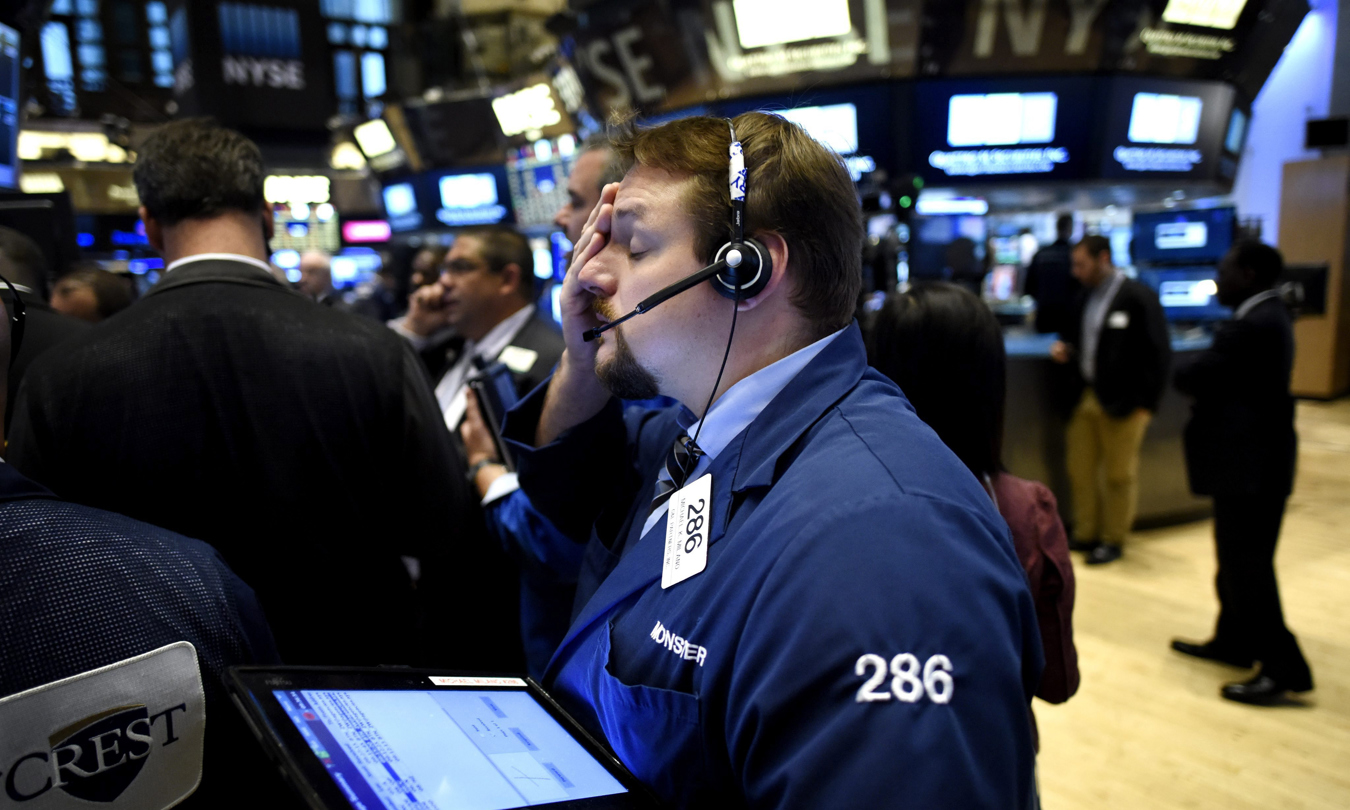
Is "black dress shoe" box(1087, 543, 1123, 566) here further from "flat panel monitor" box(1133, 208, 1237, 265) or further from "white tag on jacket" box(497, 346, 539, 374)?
"white tag on jacket" box(497, 346, 539, 374)

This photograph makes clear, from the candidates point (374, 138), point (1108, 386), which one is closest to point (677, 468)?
point (1108, 386)

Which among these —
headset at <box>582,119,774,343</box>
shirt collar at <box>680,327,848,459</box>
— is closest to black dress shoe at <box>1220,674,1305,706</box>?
shirt collar at <box>680,327,848,459</box>

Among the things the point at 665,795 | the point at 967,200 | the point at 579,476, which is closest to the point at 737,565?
the point at 665,795

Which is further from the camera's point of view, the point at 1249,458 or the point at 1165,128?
the point at 1165,128

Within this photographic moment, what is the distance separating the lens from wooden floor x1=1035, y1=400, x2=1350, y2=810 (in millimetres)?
2760

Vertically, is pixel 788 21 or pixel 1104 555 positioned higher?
pixel 788 21

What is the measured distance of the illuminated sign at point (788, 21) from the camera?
4941 millimetres

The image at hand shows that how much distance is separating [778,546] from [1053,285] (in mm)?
5347

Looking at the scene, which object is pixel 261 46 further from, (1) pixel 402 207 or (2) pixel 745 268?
(2) pixel 745 268

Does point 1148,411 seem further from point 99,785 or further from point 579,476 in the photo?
point 99,785

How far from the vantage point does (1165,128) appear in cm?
543

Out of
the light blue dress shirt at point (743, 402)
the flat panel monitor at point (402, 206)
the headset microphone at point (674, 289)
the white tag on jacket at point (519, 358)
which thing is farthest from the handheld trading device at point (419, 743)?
the flat panel monitor at point (402, 206)

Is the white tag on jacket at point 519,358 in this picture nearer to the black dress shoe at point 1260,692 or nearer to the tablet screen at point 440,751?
the tablet screen at point 440,751

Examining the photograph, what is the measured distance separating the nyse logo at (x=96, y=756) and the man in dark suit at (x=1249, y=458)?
369 centimetres
